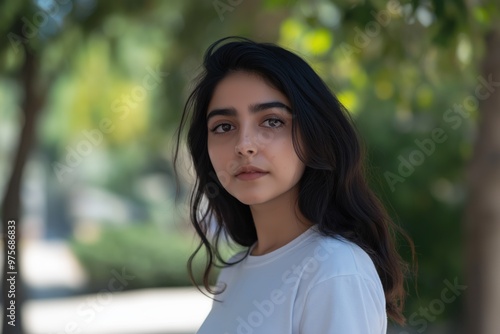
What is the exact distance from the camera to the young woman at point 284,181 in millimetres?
1662

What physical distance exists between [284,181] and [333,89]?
1.61 meters

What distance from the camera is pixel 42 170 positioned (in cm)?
3117

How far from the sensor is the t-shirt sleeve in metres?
1.47

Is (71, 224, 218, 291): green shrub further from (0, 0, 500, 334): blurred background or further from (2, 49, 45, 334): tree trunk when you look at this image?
(2, 49, 45, 334): tree trunk

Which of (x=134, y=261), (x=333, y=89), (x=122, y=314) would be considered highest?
(x=134, y=261)

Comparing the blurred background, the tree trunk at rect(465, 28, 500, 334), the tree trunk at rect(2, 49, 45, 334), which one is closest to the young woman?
the blurred background

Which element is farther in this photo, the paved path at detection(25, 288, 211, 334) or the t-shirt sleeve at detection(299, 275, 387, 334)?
the paved path at detection(25, 288, 211, 334)

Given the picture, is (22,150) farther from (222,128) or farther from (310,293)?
(310,293)

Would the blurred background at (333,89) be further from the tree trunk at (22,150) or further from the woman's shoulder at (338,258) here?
the woman's shoulder at (338,258)

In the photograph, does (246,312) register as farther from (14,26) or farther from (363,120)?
(363,120)

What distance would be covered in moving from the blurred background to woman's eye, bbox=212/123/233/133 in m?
0.49

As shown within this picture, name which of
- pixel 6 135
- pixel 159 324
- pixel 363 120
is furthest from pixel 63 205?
pixel 363 120

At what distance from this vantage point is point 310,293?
154 cm

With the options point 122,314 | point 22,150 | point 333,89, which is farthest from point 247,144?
point 122,314
